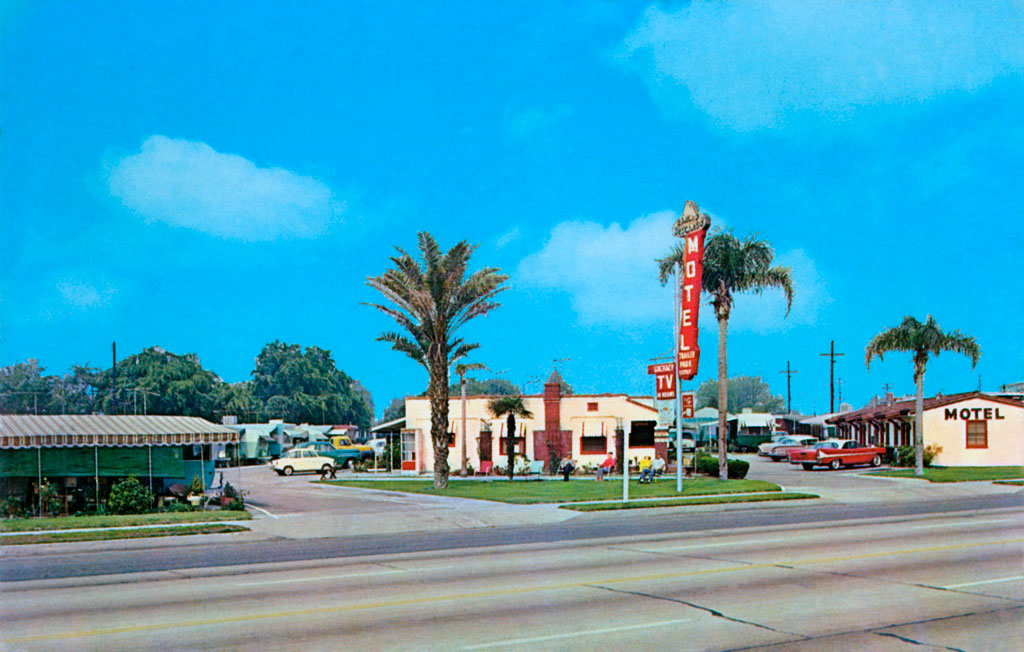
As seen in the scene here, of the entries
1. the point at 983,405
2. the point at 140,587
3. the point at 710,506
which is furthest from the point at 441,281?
the point at 983,405

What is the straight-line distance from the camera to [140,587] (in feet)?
46.9

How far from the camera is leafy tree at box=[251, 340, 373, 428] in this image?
120000 millimetres

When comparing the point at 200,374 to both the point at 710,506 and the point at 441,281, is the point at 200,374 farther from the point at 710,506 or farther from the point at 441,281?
the point at 710,506

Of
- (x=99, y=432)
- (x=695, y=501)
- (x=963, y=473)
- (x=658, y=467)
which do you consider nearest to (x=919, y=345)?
(x=963, y=473)

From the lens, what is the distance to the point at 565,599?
12508mm

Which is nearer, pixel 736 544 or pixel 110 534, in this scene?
pixel 736 544

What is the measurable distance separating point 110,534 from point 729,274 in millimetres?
28600

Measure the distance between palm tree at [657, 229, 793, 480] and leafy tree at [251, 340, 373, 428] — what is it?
8418 centimetres

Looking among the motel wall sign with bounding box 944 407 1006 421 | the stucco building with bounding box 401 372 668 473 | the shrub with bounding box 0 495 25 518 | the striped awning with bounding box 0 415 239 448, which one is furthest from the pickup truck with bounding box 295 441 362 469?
the motel wall sign with bounding box 944 407 1006 421

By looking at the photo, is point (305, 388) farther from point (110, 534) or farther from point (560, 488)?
point (110, 534)

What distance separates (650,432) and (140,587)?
38.7m

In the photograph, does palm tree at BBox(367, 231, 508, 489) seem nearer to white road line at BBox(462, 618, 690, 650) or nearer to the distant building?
the distant building

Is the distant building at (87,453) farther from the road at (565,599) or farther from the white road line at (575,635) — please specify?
the white road line at (575,635)

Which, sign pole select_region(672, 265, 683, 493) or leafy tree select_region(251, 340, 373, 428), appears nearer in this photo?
sign pole select_region(672, 265, 683, 493)
